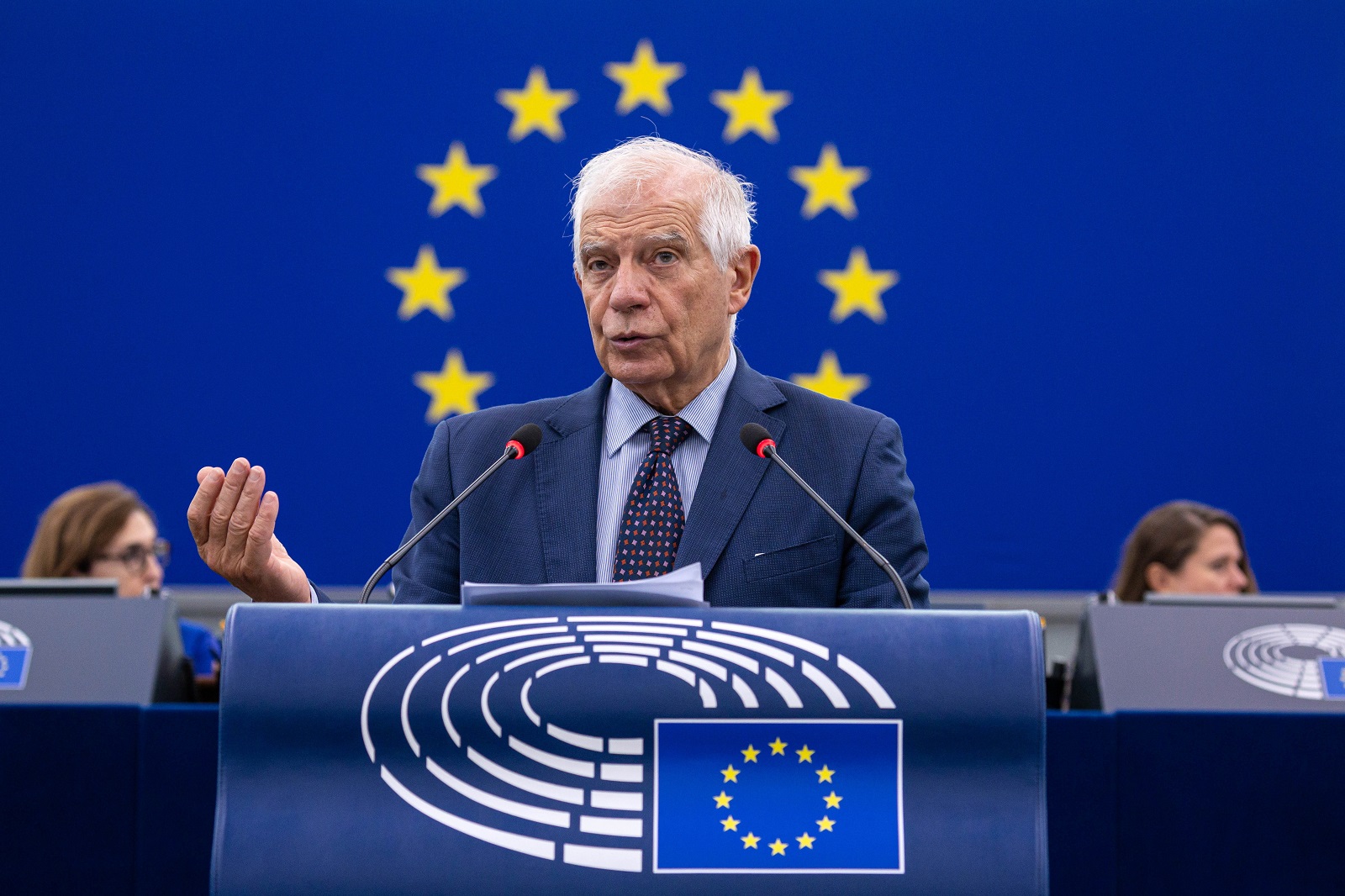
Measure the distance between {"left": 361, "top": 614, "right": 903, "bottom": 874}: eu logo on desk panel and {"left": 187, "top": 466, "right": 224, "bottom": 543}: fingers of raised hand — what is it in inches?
13.8

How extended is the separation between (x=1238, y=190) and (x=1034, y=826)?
10.9 feet

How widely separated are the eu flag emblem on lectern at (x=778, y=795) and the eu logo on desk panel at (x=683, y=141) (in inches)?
115

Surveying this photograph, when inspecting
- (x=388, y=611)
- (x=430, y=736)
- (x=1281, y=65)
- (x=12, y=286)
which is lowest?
(x=430, y=736)

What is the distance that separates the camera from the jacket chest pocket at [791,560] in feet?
5.47

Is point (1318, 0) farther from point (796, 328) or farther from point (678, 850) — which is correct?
point (678, 850)

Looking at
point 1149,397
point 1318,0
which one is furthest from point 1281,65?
point 1149,397

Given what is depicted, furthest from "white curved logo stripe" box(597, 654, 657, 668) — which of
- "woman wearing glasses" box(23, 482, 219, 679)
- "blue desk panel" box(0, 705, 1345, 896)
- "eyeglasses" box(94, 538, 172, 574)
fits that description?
"eyeglasses" box(94, 538, 172, 574)

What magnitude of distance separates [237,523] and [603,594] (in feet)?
1.50

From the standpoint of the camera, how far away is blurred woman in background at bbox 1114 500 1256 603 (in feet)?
12.3

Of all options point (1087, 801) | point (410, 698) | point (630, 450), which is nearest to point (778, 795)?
point (410, 698)

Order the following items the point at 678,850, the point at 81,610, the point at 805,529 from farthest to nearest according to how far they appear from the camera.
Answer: the point at 81,610 < the point at 805,529 < the point at 678,850

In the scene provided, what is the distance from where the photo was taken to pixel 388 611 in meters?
1.22

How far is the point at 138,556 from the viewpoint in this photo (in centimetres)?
358

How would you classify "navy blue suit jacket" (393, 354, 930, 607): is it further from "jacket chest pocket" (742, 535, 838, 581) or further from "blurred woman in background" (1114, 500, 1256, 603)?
"blurred woman in background" (1114, 500, 1256, 603)
